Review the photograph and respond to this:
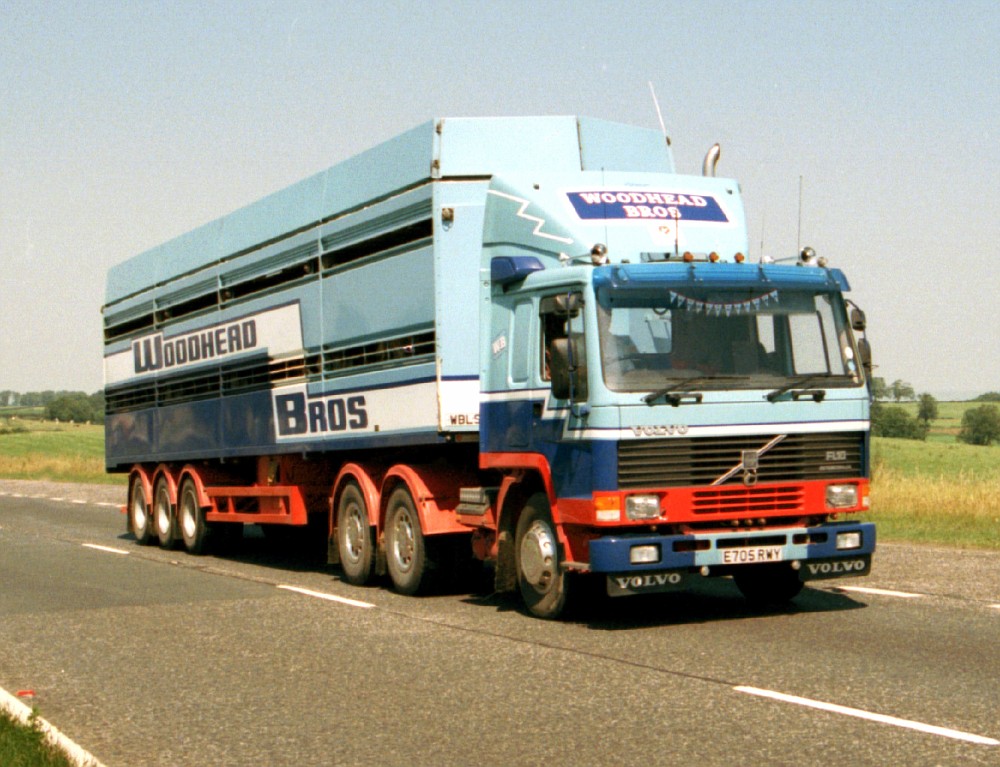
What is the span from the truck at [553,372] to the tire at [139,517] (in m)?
5.22

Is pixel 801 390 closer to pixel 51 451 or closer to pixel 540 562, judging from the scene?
pixel 540 562

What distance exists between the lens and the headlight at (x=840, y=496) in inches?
422

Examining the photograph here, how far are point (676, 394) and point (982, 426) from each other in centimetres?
6464

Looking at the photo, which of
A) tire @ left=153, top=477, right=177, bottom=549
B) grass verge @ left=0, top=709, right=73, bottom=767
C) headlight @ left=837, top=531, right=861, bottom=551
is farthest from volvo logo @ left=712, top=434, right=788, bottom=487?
tire @ left=153, top=477, right=177, bottom=549

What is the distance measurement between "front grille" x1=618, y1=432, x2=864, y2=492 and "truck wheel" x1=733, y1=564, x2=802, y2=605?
3.76 feet

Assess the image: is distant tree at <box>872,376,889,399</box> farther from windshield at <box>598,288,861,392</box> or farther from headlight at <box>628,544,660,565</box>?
headlight at <box>628,544,660,565</box>

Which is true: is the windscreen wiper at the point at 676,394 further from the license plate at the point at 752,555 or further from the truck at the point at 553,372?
the license plate at the point at 752,555

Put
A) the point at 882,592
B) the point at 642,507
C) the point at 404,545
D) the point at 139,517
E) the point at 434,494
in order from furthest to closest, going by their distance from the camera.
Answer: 1. the point at 139,517
2. the point at 404,545
3. the point at 434,494
4. the point at 882,592
5. the point at 642,507

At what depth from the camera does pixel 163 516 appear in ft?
67.6

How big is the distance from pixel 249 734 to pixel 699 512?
4074mm

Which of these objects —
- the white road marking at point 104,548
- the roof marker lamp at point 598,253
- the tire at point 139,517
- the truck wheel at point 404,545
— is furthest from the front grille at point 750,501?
the tire at point 139,517

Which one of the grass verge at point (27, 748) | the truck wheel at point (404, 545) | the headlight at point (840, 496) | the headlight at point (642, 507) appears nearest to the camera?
the grass verge at point (27, 748)

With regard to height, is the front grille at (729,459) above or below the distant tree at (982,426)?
below

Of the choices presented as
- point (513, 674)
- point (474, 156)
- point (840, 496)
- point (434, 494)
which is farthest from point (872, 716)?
point (474, 156)
